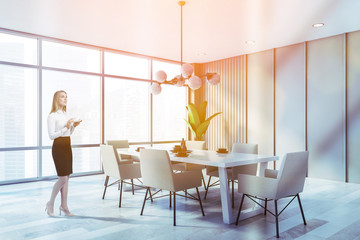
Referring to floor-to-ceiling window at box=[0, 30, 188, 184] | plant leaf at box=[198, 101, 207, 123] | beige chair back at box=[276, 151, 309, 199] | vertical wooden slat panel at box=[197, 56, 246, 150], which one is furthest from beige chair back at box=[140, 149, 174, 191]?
vertical wooden slat panel at box=[197, 56, 246, 150]

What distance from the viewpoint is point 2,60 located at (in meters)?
5.07

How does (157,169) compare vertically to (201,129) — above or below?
below

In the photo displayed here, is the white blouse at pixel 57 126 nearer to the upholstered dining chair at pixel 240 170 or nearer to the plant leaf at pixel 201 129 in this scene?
the upholstered dining chair at pixel 240 170

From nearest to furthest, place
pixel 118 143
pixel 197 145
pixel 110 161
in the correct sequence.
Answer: pixel 110 161 < pixel 197 145 < pixel 118 143

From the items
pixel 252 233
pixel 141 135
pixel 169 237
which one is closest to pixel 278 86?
pixel 141 135

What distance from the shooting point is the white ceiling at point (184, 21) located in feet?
13.5

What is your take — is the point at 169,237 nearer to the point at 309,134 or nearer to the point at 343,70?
the point at 309,134

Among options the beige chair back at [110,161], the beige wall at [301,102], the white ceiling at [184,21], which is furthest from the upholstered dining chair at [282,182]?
the beige wall at [301,102]

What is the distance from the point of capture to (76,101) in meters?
5.96

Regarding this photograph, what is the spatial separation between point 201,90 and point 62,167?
17.5ft

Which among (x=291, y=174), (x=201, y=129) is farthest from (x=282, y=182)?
(x=201, y=129)

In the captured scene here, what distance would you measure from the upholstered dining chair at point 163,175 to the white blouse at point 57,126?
946mm

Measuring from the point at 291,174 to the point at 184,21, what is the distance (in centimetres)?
305

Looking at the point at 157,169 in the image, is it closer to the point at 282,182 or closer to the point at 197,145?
the point at 282,182
